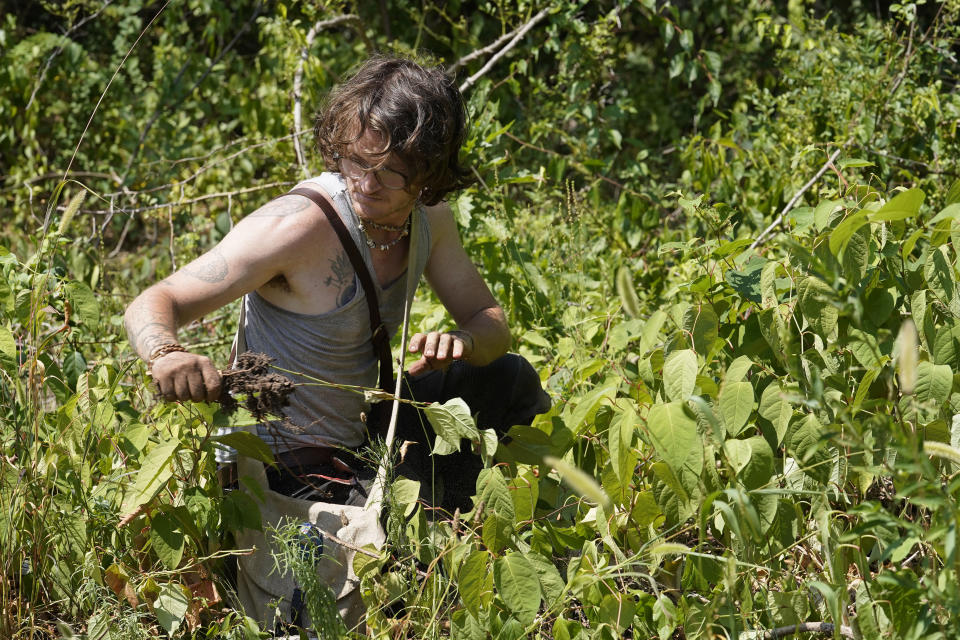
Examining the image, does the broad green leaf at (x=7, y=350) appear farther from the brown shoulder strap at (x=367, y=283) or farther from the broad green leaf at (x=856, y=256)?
the broad green leaf at (x=856, y=256)

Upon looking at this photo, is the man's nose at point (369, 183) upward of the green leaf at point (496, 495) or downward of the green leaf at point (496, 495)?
upward

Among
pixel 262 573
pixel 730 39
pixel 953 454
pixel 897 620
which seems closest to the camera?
pixel 953 454

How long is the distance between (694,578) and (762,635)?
0.13 meters

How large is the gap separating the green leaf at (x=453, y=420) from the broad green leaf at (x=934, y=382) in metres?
0.64

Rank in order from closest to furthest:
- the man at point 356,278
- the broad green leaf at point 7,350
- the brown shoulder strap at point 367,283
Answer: the broad green leaf at point 7,350
the man at point 356,278
the brown shoulder strap at point 367,283

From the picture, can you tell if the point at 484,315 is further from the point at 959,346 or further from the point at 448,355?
the point at 959,346

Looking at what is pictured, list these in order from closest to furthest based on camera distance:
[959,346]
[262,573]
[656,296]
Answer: [959,346], [262,573], [656,296]

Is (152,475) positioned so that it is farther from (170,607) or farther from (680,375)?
(680,375)

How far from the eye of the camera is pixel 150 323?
1605 millimetres

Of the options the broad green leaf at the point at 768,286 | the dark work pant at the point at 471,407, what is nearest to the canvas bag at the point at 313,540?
the dark work pant at the point at 471,407

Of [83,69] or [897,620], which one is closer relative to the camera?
[897,620]

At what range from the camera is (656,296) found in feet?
10.2

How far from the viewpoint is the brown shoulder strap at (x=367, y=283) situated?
1898 millimetres

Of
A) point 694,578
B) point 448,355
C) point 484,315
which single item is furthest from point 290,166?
point 694,578
